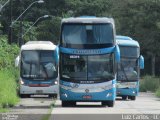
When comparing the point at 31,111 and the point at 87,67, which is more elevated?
the point at 87,67

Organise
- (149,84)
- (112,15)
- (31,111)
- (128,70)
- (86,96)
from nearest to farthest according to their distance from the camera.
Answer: (31,111), (86,96), (128,70), (149,84), (112,15)

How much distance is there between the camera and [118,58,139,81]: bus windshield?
46125 mm

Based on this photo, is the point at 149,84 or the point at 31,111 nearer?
the point at 31,111

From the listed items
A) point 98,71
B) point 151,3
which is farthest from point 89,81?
point 151,3

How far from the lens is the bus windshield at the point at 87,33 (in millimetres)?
33156

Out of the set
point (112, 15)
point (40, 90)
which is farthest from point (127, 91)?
point (112, 15)

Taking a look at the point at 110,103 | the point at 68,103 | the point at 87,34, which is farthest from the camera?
the point at 68,103

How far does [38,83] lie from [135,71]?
21.2 ft

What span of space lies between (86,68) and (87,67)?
0.07 meters

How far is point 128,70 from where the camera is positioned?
152 feet

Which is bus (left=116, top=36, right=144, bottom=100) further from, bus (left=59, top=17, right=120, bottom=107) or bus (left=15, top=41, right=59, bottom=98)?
bus (left=59, top=17, right=120, bottom=107)

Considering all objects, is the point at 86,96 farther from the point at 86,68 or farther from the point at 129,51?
the point at 129,51

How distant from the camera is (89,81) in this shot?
33.0 m

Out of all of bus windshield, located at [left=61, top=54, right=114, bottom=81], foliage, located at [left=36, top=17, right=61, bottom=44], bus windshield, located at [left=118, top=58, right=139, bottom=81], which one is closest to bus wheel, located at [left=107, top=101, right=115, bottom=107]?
bus windshield, located at [left=61, top=54, right=114, bottom=81]
